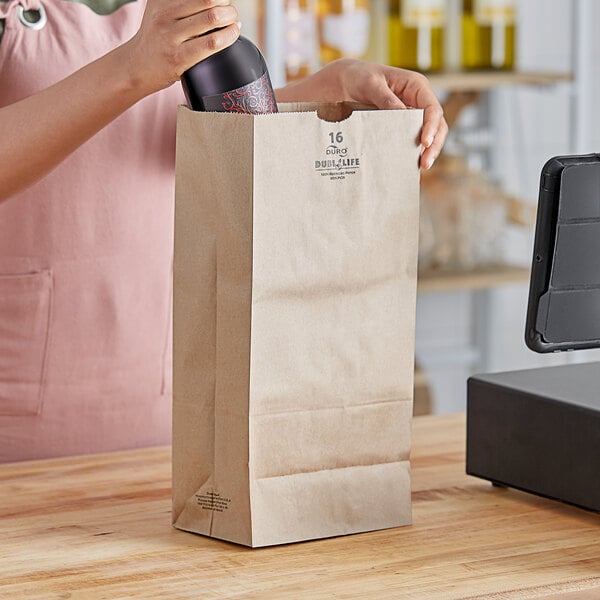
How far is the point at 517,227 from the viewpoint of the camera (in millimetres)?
3031

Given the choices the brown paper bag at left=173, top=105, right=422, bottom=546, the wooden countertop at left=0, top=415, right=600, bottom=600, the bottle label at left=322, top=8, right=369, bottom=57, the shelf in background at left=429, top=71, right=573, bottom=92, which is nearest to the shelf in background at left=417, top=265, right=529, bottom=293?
the shelf in background at left=429, top=71, right=573, bottom=92

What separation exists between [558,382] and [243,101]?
1.24 ft

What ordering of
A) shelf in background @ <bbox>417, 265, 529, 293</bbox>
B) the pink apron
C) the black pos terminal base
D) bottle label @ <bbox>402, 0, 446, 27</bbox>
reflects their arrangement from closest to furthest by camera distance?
the black pos terminal base < the pink apron < bottle label @ <bbox>402, 0, 446, 27</bbox> < shelf in background @ <bbox>417, 265, 529, 293</bbox>

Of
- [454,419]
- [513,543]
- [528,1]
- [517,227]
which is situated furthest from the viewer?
[528,1]

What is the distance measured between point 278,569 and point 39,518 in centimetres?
23

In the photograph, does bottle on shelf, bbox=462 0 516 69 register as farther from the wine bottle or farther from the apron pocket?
the wine bottle

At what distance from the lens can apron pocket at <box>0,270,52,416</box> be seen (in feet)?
4.48

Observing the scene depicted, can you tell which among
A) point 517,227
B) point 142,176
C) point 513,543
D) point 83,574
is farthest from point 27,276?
point 517,227

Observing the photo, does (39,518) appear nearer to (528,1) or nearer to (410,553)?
(410,553)

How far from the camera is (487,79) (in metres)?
2.87

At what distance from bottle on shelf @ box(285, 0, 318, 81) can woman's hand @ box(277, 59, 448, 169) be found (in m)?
1.44

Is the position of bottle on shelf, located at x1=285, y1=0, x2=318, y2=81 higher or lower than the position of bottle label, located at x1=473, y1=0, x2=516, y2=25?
lower

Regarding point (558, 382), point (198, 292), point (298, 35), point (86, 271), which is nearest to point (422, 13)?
point (298, 35)

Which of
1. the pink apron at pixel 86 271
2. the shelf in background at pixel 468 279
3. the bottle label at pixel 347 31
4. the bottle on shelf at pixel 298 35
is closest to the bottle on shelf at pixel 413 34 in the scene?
the bottle label at pixel 347 31
